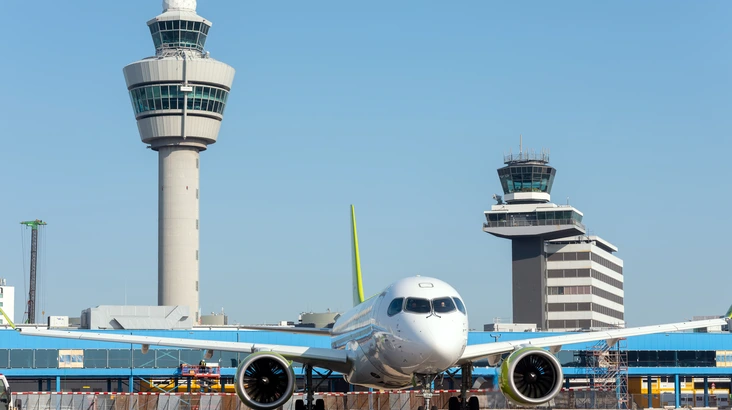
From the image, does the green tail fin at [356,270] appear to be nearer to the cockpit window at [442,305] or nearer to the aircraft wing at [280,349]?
the aircraft wing at [280,349]

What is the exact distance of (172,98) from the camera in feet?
449

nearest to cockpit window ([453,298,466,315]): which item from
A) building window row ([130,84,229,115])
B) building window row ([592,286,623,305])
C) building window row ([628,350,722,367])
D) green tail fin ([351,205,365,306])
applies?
green tail fin ([351,205,365,306])

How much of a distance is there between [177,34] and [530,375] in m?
111

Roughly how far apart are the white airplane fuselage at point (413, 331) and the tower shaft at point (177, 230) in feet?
331

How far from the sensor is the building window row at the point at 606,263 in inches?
6442

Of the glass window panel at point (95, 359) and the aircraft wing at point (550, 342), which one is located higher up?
the aircraft wing at point (550, 342)

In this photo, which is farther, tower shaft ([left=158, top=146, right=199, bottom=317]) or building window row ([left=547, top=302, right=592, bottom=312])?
building window row ([left=547, top=302, right=592, bottom=312])

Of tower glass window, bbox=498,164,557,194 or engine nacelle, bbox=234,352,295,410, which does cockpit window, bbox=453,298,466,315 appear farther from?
tower glass window, bbox=498,164,557,194

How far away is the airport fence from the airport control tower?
214ft

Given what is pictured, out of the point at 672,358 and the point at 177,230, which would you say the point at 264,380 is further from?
the point at 177,230

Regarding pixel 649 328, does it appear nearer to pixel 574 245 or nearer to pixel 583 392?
pixel 583 392

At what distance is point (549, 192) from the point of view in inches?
6260

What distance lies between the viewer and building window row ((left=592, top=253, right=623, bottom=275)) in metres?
164

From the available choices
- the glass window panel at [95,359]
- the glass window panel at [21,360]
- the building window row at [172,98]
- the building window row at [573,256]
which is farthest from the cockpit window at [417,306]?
the building window row at [573,256]
